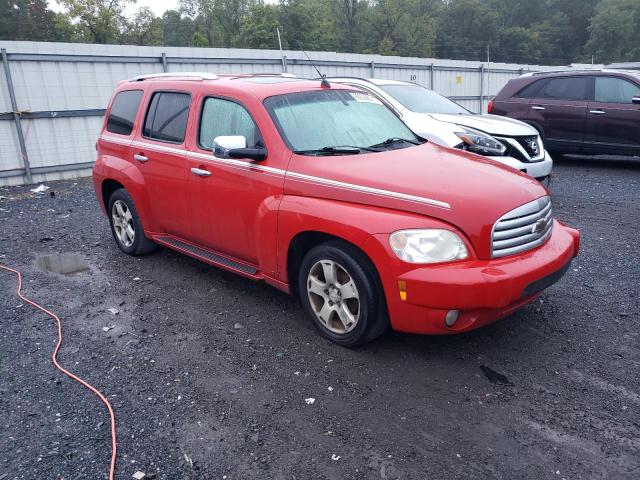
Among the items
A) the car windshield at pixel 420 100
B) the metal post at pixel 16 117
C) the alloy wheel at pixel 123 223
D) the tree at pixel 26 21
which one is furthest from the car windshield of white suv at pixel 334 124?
the tree at pixel 26 21

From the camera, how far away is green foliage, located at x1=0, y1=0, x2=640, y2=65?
211 ft

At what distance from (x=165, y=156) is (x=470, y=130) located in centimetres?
450

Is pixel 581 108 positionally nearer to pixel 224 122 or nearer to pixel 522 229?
pixel 522 229

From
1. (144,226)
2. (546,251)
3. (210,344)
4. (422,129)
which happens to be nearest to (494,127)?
(422,129)

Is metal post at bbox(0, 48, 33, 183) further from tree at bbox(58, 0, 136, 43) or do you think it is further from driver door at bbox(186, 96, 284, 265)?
tree at bbox(58, 0, 136, 43)

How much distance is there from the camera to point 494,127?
7801mm

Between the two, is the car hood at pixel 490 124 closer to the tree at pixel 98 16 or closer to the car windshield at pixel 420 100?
the car windshield at pixel 420 100

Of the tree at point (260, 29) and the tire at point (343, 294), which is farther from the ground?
the tree at point (260, 29)

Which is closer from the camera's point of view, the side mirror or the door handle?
the side mirror

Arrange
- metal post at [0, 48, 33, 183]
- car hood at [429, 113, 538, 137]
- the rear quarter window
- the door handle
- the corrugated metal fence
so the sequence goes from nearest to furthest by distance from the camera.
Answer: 1. the door handle
2. car hood at [429, 113, 538, 137]
3. metal post at [0, 48, 33, 183]
4. the corrugated metal fence
5. the rear quarter window

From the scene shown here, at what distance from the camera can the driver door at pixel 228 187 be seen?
4.10 metres

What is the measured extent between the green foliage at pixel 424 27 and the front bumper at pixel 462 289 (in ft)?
190

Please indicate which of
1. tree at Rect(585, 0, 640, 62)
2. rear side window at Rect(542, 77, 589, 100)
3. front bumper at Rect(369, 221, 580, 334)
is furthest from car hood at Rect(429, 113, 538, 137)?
tree at Rect(585, 0, 640, 62)

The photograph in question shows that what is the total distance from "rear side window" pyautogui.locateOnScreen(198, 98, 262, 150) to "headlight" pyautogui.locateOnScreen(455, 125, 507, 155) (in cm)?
381
